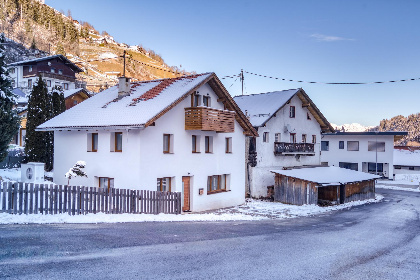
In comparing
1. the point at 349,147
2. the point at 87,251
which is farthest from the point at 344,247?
the point at 349,147

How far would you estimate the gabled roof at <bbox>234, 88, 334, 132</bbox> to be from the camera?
36500 millimetres

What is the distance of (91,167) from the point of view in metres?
24.7

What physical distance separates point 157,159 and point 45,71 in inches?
2766

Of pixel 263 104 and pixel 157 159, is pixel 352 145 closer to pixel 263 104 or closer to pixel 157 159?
pixel 263 104

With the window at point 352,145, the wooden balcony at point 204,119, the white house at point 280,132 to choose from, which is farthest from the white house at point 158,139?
the window at point 352,145

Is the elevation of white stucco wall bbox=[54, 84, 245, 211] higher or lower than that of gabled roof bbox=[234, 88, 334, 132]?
lower

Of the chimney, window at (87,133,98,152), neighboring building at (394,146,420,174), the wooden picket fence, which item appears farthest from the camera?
neighboring building at (394,146,420,174)

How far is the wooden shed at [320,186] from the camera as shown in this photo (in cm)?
3259

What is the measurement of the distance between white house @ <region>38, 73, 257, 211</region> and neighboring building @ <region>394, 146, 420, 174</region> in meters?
46.5

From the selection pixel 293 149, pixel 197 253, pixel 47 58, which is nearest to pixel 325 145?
pixel 293 149

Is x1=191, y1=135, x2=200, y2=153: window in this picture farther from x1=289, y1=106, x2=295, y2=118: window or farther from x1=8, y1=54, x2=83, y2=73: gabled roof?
x1=8, y1=54, x2=83, y2=73: gabled roof

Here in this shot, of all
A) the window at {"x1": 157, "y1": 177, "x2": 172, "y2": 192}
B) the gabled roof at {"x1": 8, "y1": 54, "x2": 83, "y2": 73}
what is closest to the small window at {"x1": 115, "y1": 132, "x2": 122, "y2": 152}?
the window at {"x1": 157, "y1": 177, "x2": 172, "y2": 192}

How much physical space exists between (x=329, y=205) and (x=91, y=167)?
21344 millimetres

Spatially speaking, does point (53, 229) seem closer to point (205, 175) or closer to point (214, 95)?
point (205, 175)
